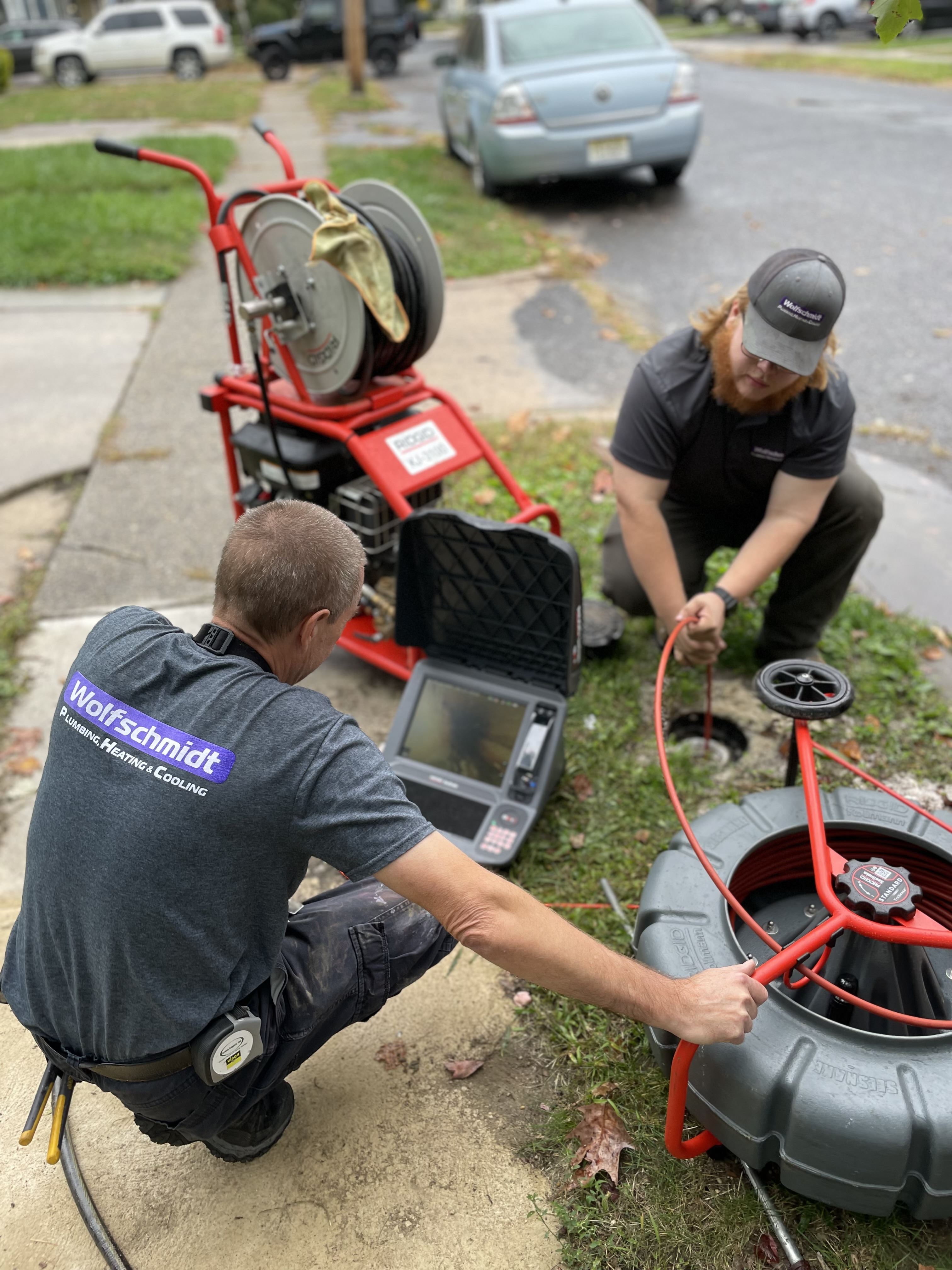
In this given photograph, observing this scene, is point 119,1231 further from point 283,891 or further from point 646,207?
point 646,207

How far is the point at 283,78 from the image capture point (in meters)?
21.9

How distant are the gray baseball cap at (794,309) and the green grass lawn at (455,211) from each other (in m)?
5.03

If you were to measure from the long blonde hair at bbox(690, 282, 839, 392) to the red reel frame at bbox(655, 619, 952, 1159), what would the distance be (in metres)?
1.19

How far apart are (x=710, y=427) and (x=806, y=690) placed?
966 millimetres

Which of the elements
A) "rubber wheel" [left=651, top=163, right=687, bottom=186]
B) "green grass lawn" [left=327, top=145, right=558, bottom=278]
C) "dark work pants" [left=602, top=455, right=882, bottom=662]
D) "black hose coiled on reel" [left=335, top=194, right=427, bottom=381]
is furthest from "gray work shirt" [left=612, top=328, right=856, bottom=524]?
"rubber wheel" [left=651, top=163, right=687, bottom=186]

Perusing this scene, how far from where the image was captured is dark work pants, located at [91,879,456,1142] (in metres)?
1.77

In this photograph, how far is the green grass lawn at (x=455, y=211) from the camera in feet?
24.4

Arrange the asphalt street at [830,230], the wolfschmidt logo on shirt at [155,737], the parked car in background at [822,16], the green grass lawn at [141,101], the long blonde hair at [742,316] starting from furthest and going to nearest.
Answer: the parked car in background at [822,16] → the green grass lawn at [141,101] → the asphalt street at [830,230] → the long blonde hair at [742,316] → the wolfschmidt logo on shirt at [155,737]

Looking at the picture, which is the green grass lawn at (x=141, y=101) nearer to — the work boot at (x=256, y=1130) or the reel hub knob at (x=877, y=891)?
the work boot at (x=256, y=1130)

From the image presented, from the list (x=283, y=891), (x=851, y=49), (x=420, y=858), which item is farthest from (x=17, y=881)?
(x=851, y=49)

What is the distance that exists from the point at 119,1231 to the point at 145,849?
94 centimetres

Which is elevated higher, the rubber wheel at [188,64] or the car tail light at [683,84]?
the car tail light at [683,84]

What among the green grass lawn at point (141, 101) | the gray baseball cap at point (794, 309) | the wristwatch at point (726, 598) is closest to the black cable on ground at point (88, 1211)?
the wristwatch at point (726, 598)

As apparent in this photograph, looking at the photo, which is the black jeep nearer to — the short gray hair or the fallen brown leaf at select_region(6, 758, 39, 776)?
the fallen brown leaf at select_region(6, 758, 39, 776)
